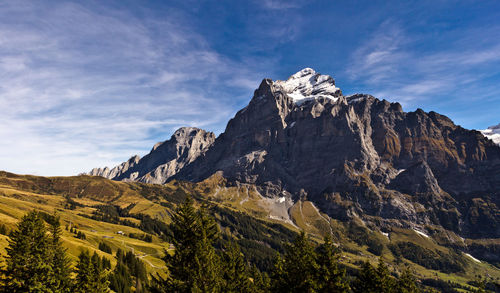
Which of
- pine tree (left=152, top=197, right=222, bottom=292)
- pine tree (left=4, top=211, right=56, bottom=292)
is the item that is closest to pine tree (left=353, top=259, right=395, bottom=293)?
pine tree (left=152, top=197, right=222, bottom=292)

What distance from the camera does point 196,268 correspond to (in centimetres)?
2473

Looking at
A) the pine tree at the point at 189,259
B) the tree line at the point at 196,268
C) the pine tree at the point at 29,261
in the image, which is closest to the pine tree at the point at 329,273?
the tree line at the point at 196,268

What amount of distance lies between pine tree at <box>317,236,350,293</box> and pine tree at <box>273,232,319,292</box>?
0.65 meters

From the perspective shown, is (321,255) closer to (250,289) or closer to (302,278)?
(302,278)

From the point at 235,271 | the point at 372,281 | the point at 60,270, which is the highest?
the point at 372,281

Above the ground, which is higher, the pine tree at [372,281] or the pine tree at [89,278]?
the pine tree at [372,281]

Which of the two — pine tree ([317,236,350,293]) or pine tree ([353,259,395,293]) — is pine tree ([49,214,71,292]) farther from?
pine tree ([353,259,395,293])

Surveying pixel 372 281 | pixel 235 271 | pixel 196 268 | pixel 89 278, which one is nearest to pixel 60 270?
pixel 89 278

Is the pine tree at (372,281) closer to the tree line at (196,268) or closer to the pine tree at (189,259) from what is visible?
the tree line at (196,268)

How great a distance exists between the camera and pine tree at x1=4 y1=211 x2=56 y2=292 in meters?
34.9

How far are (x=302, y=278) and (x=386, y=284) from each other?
12326mm

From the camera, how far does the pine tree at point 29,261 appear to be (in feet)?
115

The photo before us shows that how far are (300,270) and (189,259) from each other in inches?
462

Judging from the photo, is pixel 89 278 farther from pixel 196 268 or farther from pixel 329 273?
pixel 329 273
